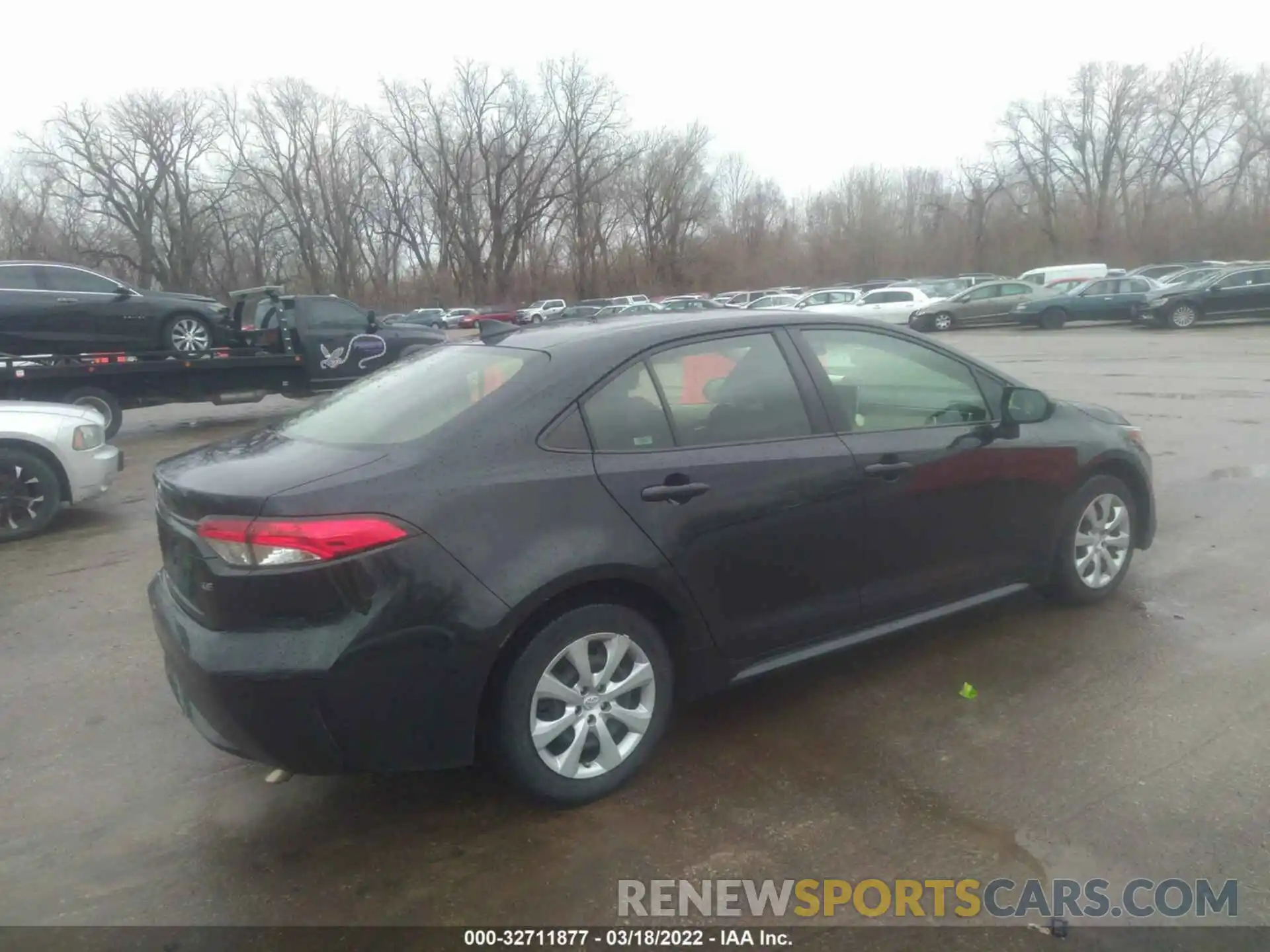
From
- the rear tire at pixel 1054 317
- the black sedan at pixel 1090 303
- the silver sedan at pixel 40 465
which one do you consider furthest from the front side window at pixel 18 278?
the rear tire at pixel 1054 317

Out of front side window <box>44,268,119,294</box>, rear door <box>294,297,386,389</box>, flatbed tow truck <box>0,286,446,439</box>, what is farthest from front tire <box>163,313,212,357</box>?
rear door <box>294,297,386,389</box>

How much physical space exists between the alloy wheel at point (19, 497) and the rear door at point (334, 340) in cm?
669

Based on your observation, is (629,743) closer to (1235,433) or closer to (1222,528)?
(1222,528)

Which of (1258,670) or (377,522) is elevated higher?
(377,522)

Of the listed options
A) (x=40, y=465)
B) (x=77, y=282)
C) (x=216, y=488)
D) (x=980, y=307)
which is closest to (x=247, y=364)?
(x=77, y=282)

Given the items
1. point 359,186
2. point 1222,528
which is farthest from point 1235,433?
point 359,186

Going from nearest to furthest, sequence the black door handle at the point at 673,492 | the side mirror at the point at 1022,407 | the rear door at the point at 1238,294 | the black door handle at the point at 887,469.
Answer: the black door handle at the point at 673,492, the black door handle at the point at 887,469, the side mirror at the point at 1022,407, the rear door at the point at 1238,294

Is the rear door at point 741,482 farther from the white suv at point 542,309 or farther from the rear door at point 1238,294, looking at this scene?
the white suv at point 542,309

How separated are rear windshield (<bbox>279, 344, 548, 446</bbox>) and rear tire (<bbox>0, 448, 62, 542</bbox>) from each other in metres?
4.64

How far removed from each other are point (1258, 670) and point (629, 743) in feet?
9.21

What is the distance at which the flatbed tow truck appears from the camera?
12.2 meters

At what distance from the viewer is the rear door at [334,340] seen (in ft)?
46.8

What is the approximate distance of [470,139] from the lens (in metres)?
65.3

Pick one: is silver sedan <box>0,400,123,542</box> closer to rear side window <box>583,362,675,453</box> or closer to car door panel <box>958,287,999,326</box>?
rear side window <box>583,362,675,453</box>
